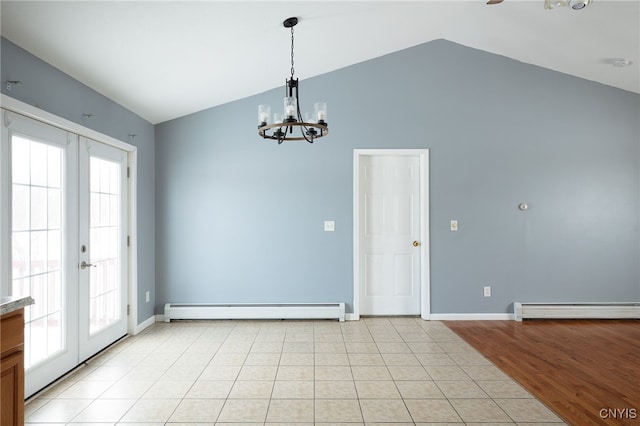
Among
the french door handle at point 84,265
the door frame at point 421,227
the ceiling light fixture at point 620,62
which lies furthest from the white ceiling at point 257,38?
the french door handle at point 84,265

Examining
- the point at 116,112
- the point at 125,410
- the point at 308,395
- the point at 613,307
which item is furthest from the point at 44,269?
the point at 613,307

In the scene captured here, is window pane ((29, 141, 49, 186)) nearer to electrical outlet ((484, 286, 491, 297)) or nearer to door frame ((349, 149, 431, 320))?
door frame ((349, 149, 431, 320))

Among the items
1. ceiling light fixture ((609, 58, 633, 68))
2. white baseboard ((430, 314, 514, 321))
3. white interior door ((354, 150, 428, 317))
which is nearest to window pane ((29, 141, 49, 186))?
white interior door ((354, 150, 428, 317))

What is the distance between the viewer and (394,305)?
4801 millimetres

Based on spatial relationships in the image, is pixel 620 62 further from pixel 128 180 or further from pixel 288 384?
pixel 128 180

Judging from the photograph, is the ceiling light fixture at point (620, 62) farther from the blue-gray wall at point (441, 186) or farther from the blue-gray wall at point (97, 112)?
the blue-gray wall at point (97, 112)

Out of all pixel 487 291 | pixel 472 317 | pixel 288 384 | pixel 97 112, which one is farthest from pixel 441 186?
pixel 97 112

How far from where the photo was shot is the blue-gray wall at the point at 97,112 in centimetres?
246

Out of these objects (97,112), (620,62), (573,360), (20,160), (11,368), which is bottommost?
(573,360)

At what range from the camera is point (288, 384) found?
9.50ft

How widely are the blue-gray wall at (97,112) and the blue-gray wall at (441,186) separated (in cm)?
18

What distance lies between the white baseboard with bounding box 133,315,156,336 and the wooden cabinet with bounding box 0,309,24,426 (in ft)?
8.47

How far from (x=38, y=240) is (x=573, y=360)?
4.41 m

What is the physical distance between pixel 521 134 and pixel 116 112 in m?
4.57
